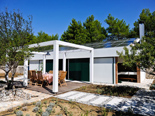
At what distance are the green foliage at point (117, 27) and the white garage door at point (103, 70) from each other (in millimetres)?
13577

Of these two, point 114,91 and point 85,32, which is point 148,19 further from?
point 114,91

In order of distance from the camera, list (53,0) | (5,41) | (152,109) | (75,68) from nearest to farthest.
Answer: (152,109) → (5,41) → (75,68) → (53,0)

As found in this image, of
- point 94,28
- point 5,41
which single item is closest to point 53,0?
point 5,41

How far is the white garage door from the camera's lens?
10244mm

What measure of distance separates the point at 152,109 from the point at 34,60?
1524 centimetres

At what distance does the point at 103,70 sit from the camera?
1060 cm

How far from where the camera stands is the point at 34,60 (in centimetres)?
1670

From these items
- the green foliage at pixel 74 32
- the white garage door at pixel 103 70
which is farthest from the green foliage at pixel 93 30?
the white garage door at pixel 103 70

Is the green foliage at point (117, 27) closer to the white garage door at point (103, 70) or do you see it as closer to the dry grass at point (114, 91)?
the white garage door at point (103, 70)

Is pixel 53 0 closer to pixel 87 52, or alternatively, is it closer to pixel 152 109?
pixel 87 52

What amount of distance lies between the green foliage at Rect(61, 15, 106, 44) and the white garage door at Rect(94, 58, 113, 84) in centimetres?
1212

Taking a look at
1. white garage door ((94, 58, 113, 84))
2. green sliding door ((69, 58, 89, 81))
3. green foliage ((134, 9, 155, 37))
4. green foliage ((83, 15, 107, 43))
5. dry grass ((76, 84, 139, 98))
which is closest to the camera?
dry grass ((76, 84, 139, 98))

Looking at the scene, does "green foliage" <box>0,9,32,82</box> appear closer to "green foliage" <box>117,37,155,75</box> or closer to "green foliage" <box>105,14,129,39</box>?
"green foliage" <box>117,37,155,75</box>

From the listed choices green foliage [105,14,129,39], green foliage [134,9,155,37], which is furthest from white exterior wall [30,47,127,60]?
green foliage [105,14,129,39]
